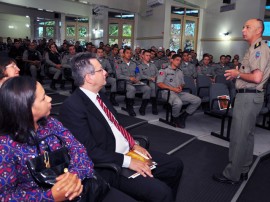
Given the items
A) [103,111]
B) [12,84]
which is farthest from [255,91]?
[12,84]

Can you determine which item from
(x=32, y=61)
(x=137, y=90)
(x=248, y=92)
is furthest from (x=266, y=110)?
(x=32, y=61)

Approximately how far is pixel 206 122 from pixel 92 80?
3224 millimetres

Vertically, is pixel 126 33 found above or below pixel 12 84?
above

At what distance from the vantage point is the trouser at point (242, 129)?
229 centimetres

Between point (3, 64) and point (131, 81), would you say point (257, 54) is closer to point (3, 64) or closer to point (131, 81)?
point (3, 64)

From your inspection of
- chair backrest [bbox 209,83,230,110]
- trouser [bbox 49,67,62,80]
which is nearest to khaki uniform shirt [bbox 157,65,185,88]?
chair backrest [bbox 209,83,230,110]

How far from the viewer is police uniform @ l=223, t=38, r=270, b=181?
224cm

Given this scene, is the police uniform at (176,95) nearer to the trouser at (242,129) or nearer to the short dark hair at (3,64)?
the trouser at (242,129)

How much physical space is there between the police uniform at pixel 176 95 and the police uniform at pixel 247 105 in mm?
1757

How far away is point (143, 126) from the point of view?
4.08m

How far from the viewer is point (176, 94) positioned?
4340 mm

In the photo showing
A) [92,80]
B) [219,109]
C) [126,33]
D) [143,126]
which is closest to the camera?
[92,80]

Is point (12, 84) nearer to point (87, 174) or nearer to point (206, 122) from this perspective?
point (87, 174)

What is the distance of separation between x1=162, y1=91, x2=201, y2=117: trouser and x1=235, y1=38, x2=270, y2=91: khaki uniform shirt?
1797mm
